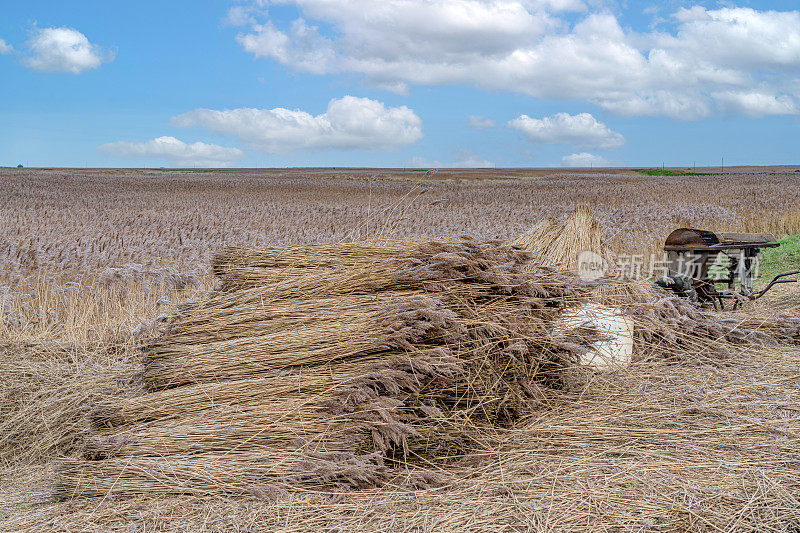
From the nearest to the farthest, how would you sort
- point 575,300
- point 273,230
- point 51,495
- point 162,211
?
point 51,495
point 575,300
point 273,230
point 162,211

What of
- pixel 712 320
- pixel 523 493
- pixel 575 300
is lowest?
pixel 523 493

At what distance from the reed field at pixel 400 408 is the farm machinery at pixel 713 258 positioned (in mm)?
1169

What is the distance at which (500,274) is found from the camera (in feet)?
12.4

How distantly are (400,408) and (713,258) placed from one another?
522 centimetres

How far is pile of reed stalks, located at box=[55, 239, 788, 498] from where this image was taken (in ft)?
9.90

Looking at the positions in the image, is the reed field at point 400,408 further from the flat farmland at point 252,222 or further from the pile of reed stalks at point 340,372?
the flat farmland at point 252,222

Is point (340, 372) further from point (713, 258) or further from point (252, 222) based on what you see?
point (252, 222)

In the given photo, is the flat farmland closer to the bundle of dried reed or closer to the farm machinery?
the bundle of dried reed

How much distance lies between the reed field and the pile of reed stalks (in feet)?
0.04

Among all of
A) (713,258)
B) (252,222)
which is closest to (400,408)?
Result: (713,258)

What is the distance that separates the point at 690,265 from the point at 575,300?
11.2ft

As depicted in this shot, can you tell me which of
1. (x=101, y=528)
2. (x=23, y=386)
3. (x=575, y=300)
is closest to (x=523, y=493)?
(x=575, y=300)

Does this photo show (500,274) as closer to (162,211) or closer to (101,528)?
(101,528)

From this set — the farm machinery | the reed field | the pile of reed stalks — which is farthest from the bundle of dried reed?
the pile of reed stalks
